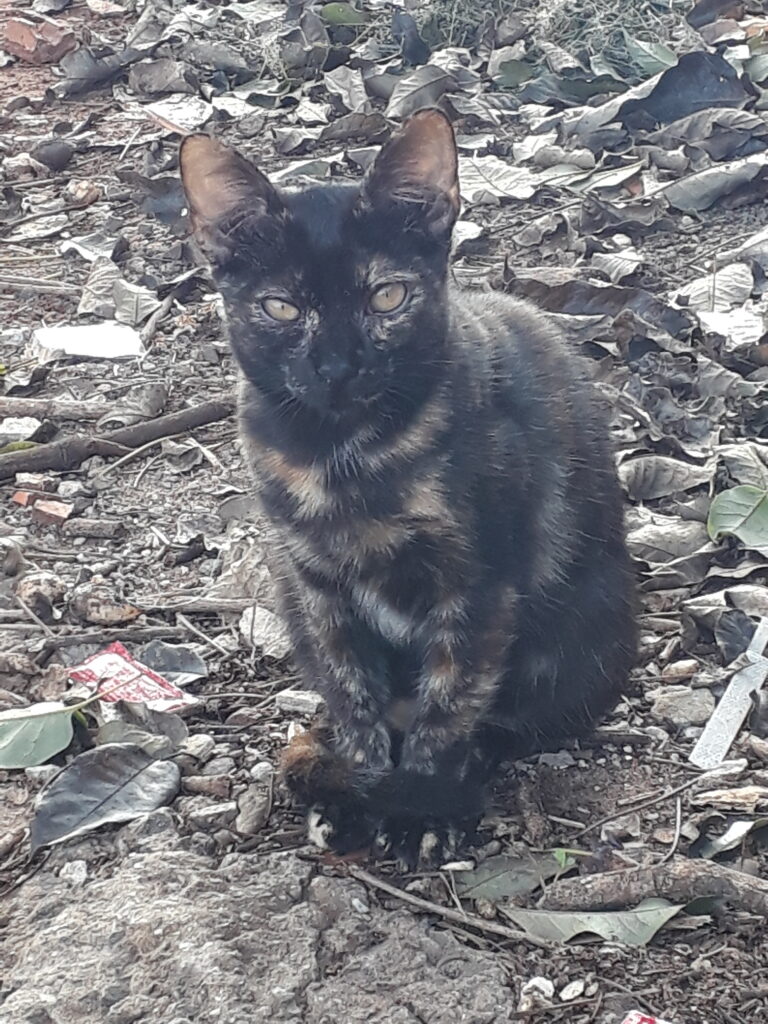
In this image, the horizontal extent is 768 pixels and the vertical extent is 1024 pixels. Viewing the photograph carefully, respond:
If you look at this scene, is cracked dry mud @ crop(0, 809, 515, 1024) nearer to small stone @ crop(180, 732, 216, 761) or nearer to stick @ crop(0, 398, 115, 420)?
small stone @ crop(180, 732, 216, 761)

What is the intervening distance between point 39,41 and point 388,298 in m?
5.00

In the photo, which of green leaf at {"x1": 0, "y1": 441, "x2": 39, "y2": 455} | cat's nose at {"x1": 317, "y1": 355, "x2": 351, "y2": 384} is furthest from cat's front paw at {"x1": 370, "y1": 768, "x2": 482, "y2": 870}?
green leaf at {"x1": 0, "y1": 441, "x2": 39, "y2": 455}

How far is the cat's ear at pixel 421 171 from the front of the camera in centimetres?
262

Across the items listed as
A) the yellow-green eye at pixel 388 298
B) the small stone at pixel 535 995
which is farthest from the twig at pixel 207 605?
the small stone at pixel 535 995

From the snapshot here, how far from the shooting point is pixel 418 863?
267cm

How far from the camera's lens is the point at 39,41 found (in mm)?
6898

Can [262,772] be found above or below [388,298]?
below

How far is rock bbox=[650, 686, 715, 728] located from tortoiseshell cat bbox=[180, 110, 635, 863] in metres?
0.12

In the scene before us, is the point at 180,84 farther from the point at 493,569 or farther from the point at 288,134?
the point at 493,569

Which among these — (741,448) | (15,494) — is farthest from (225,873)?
(741,448)

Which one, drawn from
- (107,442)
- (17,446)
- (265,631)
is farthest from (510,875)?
(17,446)

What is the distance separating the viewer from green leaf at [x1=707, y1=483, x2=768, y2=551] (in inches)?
133

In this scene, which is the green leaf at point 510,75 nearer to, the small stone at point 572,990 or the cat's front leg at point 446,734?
the cat's front leg at point 446,734

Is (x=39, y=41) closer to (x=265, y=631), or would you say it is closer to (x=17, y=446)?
(x=17, y=446)
